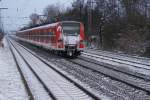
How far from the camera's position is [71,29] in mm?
30047

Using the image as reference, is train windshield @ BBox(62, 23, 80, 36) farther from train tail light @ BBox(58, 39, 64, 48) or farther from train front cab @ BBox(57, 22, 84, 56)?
train tail light @ BBox(58, 39, 64, 48)

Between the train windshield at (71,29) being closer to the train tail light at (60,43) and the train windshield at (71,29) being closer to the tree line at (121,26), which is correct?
the train tail light at (60,43)

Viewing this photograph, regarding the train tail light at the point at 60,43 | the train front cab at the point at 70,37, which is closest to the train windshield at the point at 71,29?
the train front cab at the point at 70,37

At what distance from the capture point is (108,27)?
159ft

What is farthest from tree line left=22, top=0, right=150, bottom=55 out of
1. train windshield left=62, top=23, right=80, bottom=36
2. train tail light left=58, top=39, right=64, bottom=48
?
train tail light left=58, top=39, right=64, bottom=48

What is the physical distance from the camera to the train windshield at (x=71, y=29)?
98.2ft

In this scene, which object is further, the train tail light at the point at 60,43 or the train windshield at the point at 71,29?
the train windshield at the point at 71,29

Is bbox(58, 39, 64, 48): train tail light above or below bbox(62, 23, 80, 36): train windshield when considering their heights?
below

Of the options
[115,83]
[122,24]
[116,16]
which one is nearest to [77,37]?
[115,83]

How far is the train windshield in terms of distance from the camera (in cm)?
2994

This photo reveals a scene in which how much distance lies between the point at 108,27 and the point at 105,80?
106ft

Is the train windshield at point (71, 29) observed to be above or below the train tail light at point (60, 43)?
above

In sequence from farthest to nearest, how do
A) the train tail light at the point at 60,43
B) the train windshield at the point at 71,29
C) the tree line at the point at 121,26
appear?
1. the tree line at the point at 121,26
2. the train windshield at the point at 71,29
3. the train tail light at the point at 60,43

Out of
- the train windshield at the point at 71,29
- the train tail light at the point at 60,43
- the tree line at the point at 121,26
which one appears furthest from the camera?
the tree line at the point at 121,26
